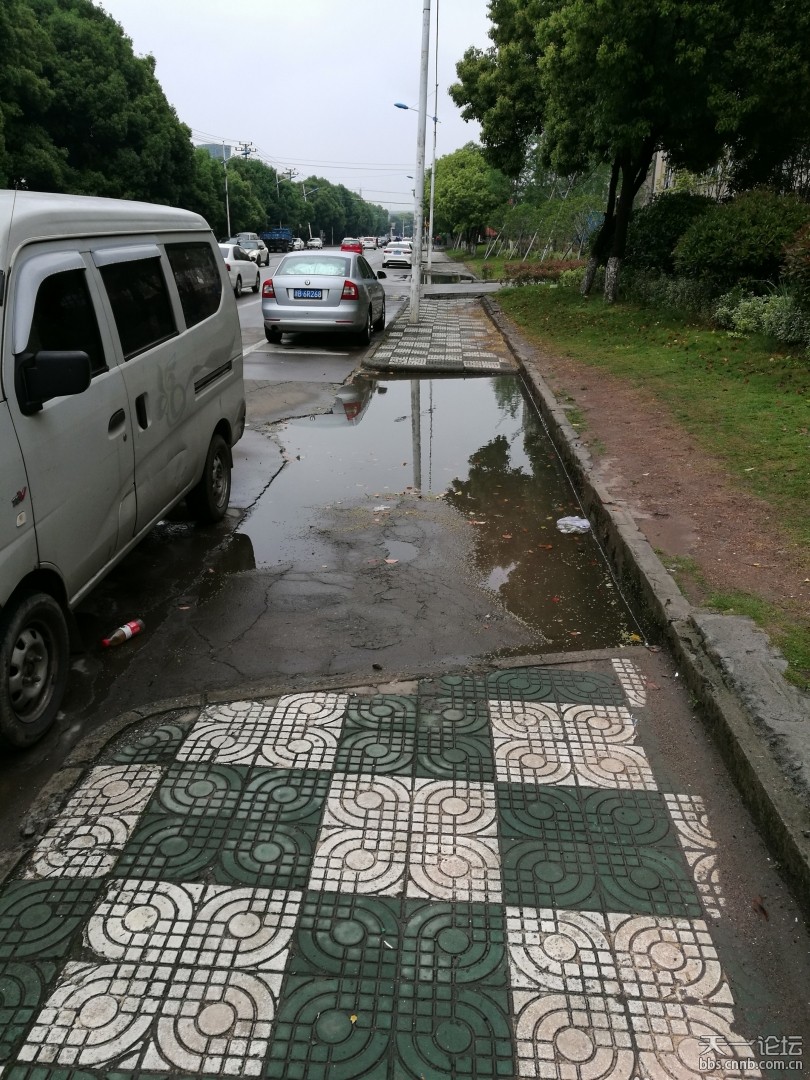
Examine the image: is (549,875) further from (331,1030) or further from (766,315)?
(766,315)

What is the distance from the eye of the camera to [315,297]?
1373 centimetres

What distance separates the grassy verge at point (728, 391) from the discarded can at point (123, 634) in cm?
320

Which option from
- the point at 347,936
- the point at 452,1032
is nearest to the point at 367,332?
the point at 347,936

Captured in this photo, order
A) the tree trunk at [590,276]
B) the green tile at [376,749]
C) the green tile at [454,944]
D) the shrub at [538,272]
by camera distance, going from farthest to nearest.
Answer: the shrub at [538,272]
the tree trunk at [590,276]
the green tile at [376,749]
the green tile at [454,944]

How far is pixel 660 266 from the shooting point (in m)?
17.8

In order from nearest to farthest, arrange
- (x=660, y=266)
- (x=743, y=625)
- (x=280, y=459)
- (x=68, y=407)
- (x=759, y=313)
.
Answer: (x=68, y=407)
(x=743, y=625)
(x=280, y=459)
(x=759, y=313)
(x=660, y=266)

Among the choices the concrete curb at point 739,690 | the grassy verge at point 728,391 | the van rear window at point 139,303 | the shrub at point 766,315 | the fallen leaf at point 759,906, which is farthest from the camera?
the shrub at point 766,315

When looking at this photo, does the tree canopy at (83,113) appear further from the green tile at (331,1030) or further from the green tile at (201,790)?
the green tile at (331,1030)

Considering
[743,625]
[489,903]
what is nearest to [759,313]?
[743,625]

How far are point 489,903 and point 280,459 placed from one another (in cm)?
590

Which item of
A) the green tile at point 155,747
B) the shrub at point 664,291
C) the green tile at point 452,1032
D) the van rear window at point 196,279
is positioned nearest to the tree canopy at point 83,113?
the shrub at point 664,291

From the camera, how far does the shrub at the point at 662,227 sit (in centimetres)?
1744

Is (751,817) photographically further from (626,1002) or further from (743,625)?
(743,625)

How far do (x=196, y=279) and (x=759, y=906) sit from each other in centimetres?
491
